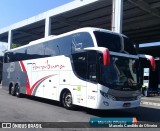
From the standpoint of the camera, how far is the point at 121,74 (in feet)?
42.0

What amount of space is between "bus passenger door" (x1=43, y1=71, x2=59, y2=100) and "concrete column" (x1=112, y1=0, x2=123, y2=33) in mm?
10464

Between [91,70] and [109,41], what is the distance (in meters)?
1.48

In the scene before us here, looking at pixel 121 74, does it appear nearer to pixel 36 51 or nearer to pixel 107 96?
pixel 107 96

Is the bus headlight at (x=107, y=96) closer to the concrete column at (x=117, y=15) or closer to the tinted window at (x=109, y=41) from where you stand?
the tinted window at (x=109, y=41)

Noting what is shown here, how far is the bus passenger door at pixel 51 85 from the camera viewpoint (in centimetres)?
1623

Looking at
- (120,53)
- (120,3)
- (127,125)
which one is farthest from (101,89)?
(120,3)

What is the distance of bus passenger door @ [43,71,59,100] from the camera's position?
16234 millimetres

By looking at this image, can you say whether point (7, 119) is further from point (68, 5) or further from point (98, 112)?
point (68, 5)

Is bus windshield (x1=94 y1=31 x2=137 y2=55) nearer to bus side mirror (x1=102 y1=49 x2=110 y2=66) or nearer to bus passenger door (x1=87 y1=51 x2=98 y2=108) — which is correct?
bus passenger door (x1=87 y1=51 x2=98 y2=108)

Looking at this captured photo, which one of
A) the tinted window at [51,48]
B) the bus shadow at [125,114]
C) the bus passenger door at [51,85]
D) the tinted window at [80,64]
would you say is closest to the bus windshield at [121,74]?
the tinted window at [80,64]

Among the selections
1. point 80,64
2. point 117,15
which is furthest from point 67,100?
point 117,15

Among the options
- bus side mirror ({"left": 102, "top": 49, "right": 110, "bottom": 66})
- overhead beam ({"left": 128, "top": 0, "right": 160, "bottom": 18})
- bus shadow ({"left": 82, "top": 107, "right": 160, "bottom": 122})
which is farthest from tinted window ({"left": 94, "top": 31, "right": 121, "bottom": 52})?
overhead beam ({"left": 128, "top": 0, "right": 160, "bottom": 18})

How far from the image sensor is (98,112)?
1467 centimetres

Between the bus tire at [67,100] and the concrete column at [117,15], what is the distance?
39.1 feet
